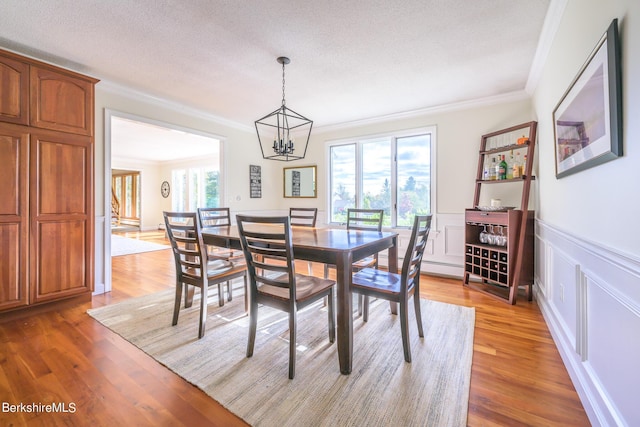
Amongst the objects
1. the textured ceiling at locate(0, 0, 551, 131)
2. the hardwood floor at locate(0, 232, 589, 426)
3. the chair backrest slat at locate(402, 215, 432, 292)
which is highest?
the textured ceiling at locate(0, 0, 551, 131)

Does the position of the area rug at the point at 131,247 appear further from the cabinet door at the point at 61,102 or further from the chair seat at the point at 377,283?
the chair seat at the point at 377,283

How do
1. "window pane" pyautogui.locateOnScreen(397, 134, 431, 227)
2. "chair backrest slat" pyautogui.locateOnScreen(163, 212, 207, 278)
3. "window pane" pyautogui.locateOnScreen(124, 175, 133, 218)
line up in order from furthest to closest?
"window pane" pyautogui.locateOnScreen(124, 175, 133, 218) → "window pane" pyautogui.locateOnScreen(397, 134, 431, 227) → "chair backrest slat" pyautogui.locateOnScreen(163, 212, 207, 278)

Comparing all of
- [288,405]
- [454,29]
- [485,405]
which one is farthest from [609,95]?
[288,405]

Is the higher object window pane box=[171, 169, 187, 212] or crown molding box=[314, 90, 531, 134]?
crown molding box=[314, 90, 531, 134]

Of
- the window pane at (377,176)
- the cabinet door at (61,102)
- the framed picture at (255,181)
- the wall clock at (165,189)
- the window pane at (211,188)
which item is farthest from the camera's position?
the wall clock at (165,189)

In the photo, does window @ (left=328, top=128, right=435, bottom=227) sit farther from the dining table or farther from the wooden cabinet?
the dining table

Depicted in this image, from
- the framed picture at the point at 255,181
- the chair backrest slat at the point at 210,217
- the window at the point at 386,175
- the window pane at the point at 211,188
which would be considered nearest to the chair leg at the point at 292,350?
the chair backrest slat at the point at 210,217

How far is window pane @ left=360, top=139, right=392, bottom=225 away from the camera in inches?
177

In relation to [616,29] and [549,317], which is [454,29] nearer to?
[616,29]

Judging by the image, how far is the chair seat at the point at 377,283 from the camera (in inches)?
76.3

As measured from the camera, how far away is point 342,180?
4.98 m

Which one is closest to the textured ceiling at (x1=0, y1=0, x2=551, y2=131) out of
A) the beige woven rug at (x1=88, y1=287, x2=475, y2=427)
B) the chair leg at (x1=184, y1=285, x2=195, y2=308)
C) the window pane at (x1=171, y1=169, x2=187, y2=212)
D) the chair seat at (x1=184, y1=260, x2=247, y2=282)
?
the chair seat at (x1=184, y1=260, x2=247, y2=282)

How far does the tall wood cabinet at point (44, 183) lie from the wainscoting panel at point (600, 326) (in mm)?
4000

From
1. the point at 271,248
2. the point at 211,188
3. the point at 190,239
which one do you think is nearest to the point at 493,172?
the point at 271,248
